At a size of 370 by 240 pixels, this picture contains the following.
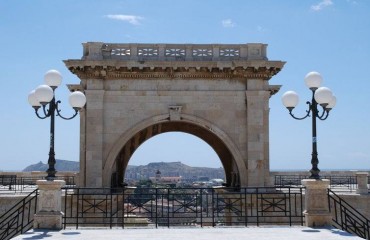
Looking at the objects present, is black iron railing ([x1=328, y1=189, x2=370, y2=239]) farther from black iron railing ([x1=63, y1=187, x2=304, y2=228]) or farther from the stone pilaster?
the stone pilaster

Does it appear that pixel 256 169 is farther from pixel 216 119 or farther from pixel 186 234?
pixel 186 234

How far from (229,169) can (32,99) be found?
14.2 m

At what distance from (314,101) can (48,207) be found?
25.6 feet

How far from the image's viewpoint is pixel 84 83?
22.5 m

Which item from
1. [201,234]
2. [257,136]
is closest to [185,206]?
[201,234]

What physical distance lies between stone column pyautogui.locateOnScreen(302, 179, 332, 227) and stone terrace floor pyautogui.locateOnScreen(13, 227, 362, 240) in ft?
1.23

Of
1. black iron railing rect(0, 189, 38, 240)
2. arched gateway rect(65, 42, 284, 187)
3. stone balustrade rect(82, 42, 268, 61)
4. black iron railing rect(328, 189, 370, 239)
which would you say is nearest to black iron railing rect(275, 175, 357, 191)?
arched gateway rect(65, 42, 284, 187)

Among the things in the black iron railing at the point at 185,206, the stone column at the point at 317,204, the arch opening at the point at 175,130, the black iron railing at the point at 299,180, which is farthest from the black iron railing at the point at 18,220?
the black iron railing at the point at 299,180

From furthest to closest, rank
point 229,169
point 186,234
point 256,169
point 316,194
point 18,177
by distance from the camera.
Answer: point 18,177 < point 229,169 < point 256,169 < point 316,194 < point 186,234

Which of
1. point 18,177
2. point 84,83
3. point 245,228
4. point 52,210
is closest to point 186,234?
point 245,228

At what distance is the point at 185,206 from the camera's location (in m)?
15.8

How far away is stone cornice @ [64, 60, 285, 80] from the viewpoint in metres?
22.0

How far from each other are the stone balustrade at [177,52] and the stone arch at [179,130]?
8.19 ft

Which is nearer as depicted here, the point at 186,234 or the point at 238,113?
the point at 186,234
